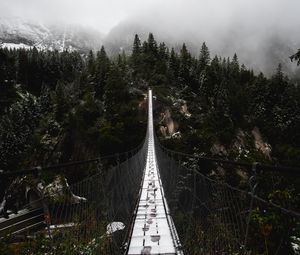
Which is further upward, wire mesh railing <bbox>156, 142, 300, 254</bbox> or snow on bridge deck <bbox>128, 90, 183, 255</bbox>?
wire mesh railing <bbox>156, 142, 300, 254</bbox>

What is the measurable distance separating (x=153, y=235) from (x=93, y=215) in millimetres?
2065

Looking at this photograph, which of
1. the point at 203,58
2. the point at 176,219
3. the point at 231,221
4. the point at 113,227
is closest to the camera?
the point at 231,221

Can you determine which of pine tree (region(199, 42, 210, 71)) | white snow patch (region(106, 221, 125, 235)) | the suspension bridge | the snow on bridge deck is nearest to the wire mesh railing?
the suspension bridge

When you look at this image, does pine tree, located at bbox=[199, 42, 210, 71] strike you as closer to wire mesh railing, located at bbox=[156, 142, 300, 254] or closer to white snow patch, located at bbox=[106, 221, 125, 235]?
white snow patch, located at bbox=[106, 221, 125, 235]

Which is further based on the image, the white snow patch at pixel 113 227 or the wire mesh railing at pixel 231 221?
the white snow patch at pixel 113 227

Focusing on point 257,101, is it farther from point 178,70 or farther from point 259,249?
point 259,249

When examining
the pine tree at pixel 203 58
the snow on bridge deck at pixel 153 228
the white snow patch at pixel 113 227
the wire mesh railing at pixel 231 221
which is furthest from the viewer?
the pine tree at pixel 203 58

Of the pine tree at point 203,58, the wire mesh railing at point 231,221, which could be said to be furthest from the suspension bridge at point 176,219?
the pine tree at point 203,58

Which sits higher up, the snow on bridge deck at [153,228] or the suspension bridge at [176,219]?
the suspension bridge at [176,219]

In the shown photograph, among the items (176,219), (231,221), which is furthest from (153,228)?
(231,221)

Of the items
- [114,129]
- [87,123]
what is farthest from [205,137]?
[87,123]

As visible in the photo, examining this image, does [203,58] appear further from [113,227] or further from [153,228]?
[113,227]

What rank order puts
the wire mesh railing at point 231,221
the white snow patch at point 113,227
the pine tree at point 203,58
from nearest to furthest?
the wire mesh railing at point 231,221 < the white snow patch at point 113,227 < the pine tree at point 203,58

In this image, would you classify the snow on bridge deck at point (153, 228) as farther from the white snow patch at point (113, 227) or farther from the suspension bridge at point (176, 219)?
the white snow patch at point (113, 227)
